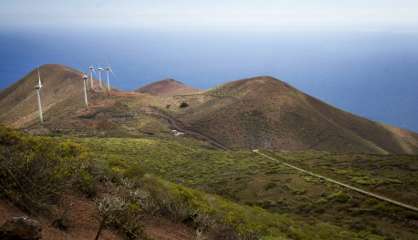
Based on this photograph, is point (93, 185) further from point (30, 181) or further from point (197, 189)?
point (197, 189)

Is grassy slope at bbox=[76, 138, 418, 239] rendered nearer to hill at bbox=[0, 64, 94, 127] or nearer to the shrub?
the shrub

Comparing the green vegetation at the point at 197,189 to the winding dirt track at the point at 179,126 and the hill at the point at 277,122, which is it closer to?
the winding dirt track at the point at 179,126

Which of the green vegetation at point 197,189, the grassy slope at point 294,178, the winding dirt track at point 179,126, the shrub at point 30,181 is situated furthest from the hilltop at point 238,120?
the shrub at point 30,181

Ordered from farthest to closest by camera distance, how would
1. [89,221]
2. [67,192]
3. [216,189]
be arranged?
[216,189]
[67,192]
[89,221]

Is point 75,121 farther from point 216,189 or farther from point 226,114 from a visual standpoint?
point 216,189

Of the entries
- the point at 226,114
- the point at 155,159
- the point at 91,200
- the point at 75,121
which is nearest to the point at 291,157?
the point at 155,159

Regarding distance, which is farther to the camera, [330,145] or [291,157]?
[330,145]
